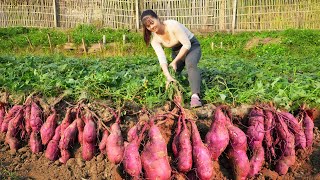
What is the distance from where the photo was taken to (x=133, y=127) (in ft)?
10.6

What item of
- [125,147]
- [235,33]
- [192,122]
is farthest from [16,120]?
[235,33]

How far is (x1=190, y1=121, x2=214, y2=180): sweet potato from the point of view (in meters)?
3.01

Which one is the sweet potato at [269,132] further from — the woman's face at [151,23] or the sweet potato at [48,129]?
the sweet potato at [48,129]

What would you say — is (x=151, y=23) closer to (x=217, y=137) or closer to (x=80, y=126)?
(x=80, y=126)

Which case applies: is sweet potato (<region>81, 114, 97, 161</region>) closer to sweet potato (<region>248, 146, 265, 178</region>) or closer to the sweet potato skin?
the sweet potato skin

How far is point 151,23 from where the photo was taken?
13.3ft

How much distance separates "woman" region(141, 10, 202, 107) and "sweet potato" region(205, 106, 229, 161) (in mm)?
597

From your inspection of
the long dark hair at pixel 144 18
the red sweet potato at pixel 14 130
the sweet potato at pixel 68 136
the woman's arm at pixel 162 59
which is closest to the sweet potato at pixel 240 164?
the woman's arm at pixel 162 59

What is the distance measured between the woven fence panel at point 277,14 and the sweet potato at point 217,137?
13.1 metres

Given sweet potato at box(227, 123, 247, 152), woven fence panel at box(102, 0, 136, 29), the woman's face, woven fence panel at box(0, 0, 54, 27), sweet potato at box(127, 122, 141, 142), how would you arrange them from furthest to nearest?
woven fence panel at box(0, 0, 54, 27), woven fence panel at box(102, 0, 136, 29), the woman's face, sweet potato at box(227, 123, 247, 152), sweet potato at box(127, 122, 141, 142)

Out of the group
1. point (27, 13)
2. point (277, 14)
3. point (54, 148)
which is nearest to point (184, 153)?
point (54, 148)

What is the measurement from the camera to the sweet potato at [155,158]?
288 cm

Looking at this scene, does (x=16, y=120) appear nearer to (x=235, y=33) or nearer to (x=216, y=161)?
(x=216, y=161)

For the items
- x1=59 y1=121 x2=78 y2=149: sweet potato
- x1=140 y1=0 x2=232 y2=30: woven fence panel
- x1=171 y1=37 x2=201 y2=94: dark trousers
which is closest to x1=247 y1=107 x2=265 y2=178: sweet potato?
x1=171 y1=37 x2=201 y2=94: dark trousers
